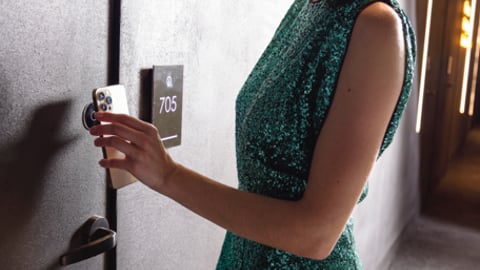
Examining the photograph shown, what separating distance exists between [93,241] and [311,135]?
0.41m

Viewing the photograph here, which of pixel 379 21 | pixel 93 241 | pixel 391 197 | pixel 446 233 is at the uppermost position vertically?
pixel 379 21

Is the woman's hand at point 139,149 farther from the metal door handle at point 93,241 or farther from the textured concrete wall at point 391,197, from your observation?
the textured concrete wall at point 391,197

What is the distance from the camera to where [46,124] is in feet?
2.73

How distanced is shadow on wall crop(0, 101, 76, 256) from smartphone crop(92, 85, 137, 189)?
Answer: 73mm

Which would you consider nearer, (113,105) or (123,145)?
(123,145)

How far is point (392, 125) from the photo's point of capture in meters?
0.79

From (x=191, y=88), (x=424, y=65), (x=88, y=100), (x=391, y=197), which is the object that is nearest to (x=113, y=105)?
(x=88, y=100)

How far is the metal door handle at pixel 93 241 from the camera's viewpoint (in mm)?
856

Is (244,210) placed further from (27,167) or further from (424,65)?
(424,65)

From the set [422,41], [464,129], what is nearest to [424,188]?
[422,41]

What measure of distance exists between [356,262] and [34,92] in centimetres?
58

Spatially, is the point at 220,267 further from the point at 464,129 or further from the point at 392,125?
the point at 464,129

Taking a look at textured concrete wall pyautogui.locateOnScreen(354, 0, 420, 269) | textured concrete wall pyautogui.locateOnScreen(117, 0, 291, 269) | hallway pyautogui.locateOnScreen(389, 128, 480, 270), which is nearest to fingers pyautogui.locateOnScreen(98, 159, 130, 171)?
textured concrete wall pyautogui.locateOnScreen(117, 0, 291, 269)

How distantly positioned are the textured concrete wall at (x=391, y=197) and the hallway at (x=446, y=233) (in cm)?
12
